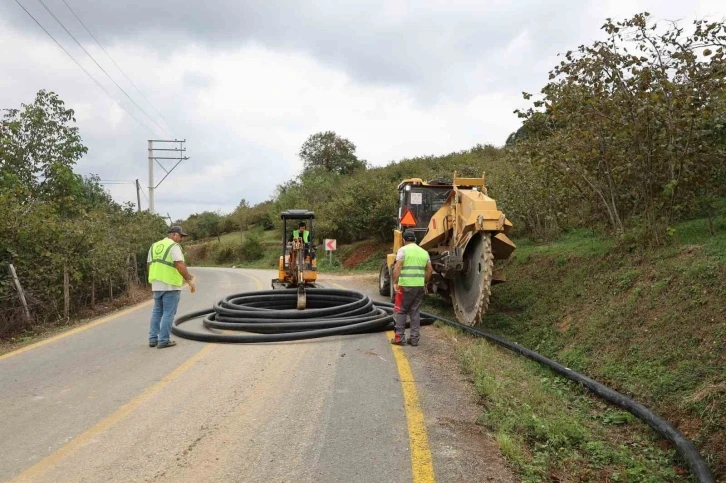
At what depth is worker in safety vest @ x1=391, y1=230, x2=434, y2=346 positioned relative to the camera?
23.9 ft

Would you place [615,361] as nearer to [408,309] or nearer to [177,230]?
[408,309]

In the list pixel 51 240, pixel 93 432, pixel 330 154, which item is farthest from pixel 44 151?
pixel 330 154

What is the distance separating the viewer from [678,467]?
406cm

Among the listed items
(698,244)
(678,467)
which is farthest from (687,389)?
(698,244)

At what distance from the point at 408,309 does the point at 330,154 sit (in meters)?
55.9

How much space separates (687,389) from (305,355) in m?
4.29

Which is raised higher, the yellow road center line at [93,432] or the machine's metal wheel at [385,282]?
the machine's metal wheel at [385,282]

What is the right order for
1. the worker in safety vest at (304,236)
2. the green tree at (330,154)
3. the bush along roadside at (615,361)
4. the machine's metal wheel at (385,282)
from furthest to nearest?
the green tree at (330,154) → the machine's metal wheel at (385,282) → the worker in safety vest at (304,236) → the bush along roadside at (615,361)

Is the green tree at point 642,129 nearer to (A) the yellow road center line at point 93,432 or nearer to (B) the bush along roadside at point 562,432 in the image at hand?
(B) the bush along roadside at point 562,432

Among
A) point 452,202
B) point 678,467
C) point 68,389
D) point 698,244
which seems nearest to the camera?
point 678,467

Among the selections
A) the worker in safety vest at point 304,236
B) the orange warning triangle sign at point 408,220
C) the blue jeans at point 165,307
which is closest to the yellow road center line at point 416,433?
the blue jeans at point 165,307

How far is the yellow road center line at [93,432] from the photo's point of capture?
3496mm

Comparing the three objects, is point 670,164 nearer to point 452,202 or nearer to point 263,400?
point 452,202

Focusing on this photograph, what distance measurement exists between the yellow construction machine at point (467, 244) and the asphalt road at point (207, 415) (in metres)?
2.37
